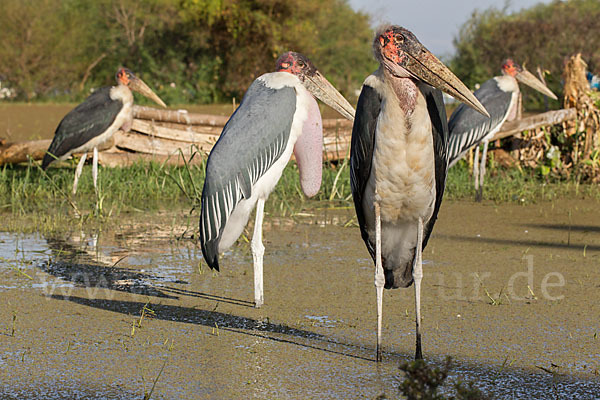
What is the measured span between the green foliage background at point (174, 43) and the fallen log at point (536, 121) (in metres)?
11.7

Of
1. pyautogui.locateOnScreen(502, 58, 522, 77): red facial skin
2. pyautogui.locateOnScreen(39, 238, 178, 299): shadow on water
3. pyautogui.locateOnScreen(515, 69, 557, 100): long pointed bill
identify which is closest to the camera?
pyautogui.locateOnScreen(39, 238, 178, 299): shadow on water

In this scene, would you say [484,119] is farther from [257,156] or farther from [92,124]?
[257,156]

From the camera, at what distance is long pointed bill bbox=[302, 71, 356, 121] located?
4415 millimetres

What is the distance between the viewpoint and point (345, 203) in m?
7.70

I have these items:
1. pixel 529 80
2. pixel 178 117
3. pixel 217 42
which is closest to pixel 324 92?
pixel 178 117

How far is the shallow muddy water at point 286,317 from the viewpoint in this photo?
3006 millimetres

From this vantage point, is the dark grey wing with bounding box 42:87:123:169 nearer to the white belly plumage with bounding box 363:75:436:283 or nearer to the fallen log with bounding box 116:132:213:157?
the fallen log with bounding box 116:132:213:157

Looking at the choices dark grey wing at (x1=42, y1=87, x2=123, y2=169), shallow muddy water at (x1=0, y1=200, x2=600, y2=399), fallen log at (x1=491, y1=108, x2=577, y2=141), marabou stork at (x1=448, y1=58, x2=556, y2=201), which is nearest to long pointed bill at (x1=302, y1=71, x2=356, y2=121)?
shallow muddy water at (x1=0, y1=200, x2=600, y2=399)

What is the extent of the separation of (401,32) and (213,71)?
18.8m

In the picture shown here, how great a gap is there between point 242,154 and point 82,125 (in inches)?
165

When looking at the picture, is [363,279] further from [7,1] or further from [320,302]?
[7,1]

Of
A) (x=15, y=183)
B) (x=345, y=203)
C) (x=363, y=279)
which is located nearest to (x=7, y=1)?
(x=15, y=183)

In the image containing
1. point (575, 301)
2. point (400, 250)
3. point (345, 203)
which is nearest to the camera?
point (400, 250)

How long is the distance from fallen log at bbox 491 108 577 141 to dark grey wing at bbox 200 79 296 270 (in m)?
5.63
